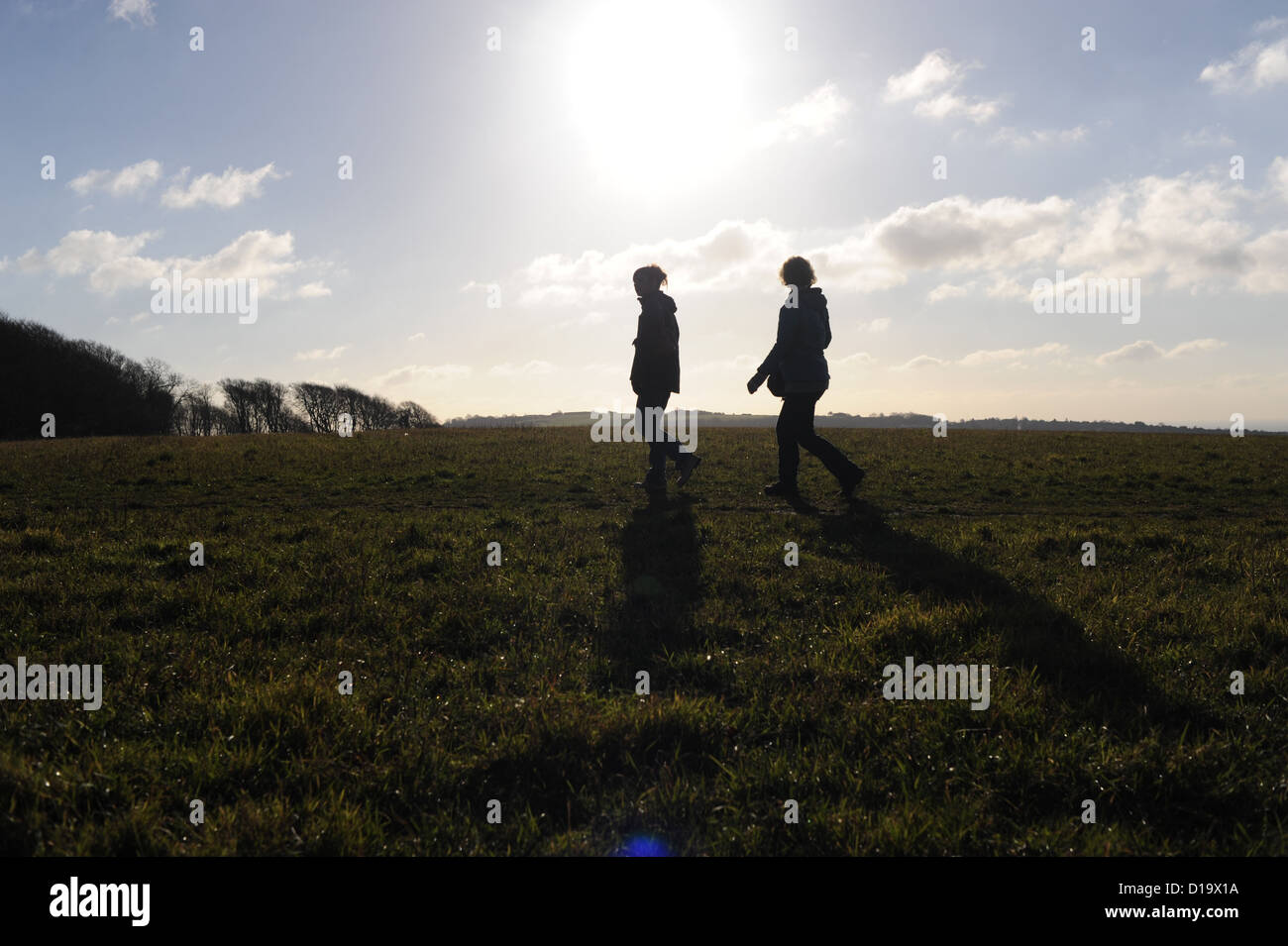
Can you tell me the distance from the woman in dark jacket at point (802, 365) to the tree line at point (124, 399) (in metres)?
50.7

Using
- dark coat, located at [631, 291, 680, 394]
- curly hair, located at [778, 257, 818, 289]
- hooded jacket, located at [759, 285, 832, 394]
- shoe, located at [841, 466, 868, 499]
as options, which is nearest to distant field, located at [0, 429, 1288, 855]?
shoe, located at [841, 466, 868, 499]

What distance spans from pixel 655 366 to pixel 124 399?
91239 mm

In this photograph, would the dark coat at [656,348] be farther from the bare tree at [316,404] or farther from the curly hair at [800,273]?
the bare tree at [316,404]

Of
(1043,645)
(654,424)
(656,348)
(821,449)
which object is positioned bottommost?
(1043,645)

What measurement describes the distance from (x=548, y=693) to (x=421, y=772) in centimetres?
90

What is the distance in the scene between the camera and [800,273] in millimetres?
10344

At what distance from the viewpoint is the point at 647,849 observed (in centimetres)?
271

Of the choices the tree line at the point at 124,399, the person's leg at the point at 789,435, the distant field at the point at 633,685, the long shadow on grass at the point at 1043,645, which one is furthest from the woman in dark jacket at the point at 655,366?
the tree line at the point at 124,399

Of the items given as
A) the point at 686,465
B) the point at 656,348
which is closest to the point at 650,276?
the point at 656,348

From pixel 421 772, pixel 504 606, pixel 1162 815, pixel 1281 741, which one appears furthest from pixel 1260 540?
pixel 421 772

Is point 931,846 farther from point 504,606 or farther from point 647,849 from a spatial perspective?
point 504,606

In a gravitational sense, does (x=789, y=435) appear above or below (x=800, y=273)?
below

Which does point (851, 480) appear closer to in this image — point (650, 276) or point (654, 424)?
point (654, 424)
